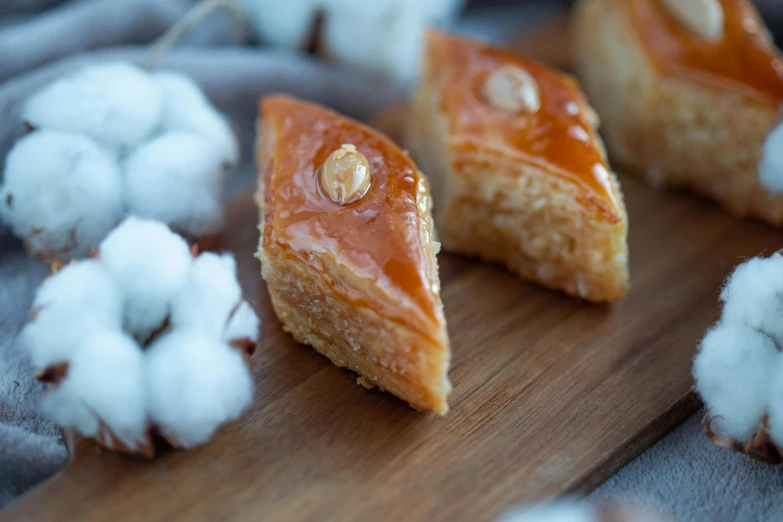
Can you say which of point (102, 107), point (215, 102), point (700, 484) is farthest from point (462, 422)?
point (215, 102)

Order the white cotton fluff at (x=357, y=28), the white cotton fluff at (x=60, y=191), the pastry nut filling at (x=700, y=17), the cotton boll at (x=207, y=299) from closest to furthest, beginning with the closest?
the cotton boll at (x=207, y=299)
the white cotton fluff at (x=60, y=191)
the pastry nut filling at (x=700, y=17)
the white cotton fluff at (x=357, y=28)

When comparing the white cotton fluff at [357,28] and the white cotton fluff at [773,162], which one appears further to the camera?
the white cotton fluff at [357,28]

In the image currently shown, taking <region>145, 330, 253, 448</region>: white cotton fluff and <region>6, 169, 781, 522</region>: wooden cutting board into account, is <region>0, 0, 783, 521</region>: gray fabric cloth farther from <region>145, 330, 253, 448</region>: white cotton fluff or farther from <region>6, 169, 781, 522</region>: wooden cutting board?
<region>145, 330, 253, 448</region>: white cotton fluff

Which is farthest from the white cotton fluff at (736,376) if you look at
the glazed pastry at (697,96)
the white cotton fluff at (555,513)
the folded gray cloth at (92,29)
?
the folded gray cloth at (92,29)

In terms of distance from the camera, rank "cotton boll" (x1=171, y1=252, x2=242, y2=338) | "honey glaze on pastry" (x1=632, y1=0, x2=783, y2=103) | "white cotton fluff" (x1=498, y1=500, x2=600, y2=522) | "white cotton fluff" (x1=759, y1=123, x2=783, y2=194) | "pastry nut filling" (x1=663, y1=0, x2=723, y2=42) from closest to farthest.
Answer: "white cotton fluff" (x1=498, y1=500, x2=600, y2=522) < "cotton boll" (x1=171, y1=252, x2=242, y2=338) < "white cotton fluff" (x1=759, y1=123, x2=783, y2=194) < "honey glaze on pastry" (x1=632, y1=0, x2=783, y2=103) < "pastry nut filling" (x1=663, y1=0, x2=723, y2=42)

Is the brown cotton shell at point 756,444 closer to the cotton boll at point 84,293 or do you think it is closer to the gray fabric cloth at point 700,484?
the gray fabric cloth at point 700,484

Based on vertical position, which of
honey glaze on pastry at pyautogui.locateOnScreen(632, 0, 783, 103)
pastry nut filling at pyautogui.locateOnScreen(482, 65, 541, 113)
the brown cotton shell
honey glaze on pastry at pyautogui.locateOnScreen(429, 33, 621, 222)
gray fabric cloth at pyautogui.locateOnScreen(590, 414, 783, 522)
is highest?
honey glaze on pastry at pyautogui.locateOnScreen(632, 0, 783, 103)

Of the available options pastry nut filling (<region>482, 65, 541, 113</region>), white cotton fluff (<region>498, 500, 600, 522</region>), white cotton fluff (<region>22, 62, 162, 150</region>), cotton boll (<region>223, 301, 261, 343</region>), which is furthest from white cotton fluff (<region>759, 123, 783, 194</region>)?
white cotton fluff (<region>22, 62, 162, 150</region>)

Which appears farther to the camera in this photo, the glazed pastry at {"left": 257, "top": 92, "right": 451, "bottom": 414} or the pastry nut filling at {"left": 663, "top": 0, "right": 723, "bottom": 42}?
the pastry nut filling at {"left": 663, "top": 0, "right": 723, "bottom": 42}
